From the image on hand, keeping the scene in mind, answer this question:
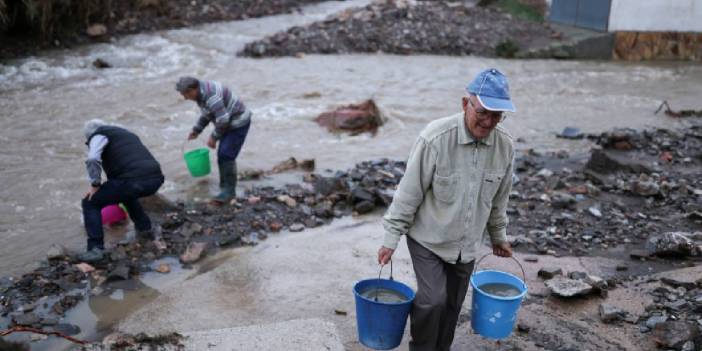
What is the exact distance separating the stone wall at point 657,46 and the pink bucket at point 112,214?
1415 centimetres

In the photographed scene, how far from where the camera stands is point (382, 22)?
17.2m

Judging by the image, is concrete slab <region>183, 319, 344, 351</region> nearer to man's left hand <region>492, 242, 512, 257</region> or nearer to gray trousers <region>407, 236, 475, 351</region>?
gray trousers <region>407, 236, 475, 351</region>

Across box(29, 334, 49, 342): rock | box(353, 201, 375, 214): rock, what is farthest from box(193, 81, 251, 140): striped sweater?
box(29, 334, 49, 342): rock

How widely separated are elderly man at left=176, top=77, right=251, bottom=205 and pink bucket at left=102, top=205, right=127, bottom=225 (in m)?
0.94

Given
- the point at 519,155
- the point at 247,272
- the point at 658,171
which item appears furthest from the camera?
the point at 519,155

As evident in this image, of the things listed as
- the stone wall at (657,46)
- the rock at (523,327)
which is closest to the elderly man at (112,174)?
the rock at (523,327)

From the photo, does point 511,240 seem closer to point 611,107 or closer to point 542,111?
point 542,111

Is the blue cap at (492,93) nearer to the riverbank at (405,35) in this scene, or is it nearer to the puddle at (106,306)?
the puddle at (106,306)

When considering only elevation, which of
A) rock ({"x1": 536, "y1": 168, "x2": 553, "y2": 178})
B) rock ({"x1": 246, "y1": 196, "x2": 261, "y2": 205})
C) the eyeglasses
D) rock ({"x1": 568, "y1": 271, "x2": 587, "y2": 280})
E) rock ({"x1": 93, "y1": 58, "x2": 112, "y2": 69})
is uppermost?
the eyeglasses

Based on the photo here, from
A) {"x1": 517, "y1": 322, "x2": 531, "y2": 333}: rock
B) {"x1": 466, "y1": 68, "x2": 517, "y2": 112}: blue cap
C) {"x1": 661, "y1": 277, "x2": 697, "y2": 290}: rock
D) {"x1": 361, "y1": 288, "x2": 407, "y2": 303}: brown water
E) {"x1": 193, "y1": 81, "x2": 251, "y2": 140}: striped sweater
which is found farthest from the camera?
{"x1": 193, "y1": 81, "x2": 251, "y2": 140}: striped sweater

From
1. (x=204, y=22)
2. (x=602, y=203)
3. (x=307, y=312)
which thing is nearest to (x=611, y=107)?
(x=602, y=203)

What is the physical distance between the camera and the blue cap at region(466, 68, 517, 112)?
113 inches

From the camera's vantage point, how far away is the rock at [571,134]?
31.4 ft

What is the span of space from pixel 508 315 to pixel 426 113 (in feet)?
26.8
